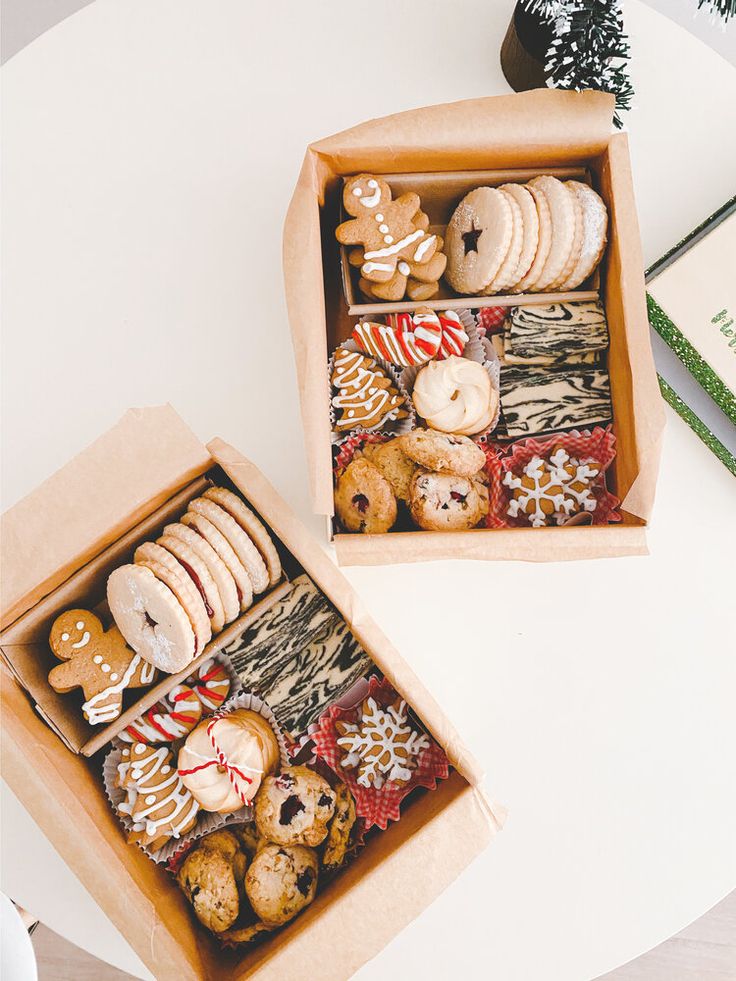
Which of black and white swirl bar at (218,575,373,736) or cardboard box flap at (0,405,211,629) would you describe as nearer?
cardboard box flap at (0,405,211,629)

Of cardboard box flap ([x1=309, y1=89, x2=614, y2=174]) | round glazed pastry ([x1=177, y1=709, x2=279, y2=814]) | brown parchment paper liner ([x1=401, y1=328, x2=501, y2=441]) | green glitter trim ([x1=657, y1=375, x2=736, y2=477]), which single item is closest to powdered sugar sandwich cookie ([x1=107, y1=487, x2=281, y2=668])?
round glazed pastry ([x1=177, y1=709, x2=279, y2=814])

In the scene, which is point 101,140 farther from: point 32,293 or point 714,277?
point 714,277

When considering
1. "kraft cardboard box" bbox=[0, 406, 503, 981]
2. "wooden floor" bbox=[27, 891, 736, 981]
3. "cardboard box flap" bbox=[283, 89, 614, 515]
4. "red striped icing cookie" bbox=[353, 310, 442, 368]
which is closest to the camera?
"kraft cardboard box" bbox=[0, 406, 503, 981]

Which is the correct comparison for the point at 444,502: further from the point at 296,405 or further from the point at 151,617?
the point at 151,617

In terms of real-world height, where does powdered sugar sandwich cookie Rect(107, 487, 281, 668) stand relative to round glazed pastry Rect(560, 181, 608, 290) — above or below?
below

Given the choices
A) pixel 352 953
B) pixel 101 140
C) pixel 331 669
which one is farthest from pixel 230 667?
pixel 101 140

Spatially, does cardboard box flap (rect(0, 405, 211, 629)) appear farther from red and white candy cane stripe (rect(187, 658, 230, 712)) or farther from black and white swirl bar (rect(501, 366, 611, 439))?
black and white swirl bar (rect(501, 366, 611, 439))

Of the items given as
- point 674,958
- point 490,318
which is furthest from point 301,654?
point 674,958
